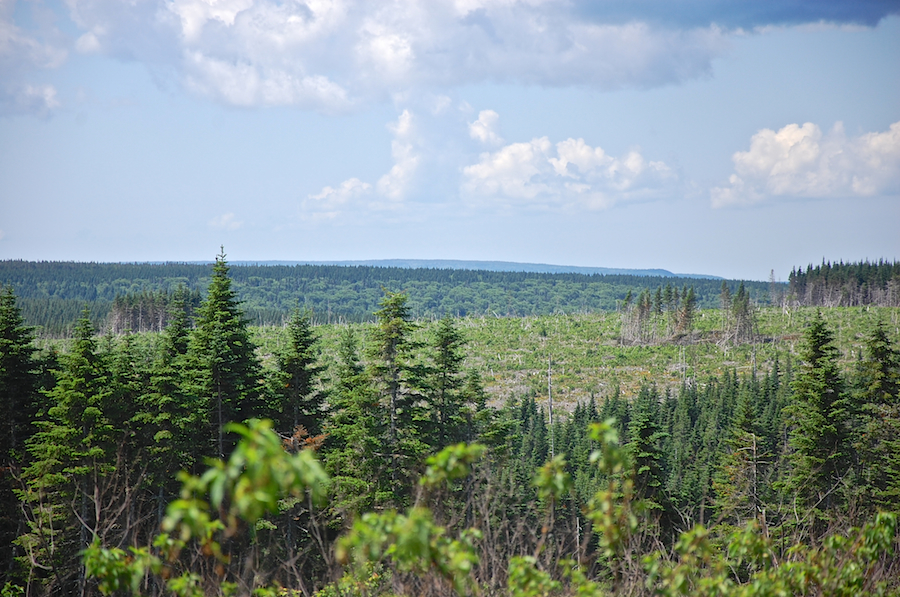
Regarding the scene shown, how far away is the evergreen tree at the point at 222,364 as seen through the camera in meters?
19.7

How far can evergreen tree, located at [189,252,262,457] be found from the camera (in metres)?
19.7

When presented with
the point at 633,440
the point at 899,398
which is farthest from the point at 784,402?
the point at 633,440

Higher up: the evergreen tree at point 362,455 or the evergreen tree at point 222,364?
the evergreen tree at point 222,364

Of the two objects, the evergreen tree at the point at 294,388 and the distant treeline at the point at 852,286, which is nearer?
the evergreen tree at the point at 294,388

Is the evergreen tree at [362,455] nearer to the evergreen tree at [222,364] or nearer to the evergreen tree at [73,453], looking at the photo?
the evergreen tree at [222,364]

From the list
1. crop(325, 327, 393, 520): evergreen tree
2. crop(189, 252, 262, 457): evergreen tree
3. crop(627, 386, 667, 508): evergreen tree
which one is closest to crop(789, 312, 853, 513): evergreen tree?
crop(627, 386, 667, 508): evergreen tree

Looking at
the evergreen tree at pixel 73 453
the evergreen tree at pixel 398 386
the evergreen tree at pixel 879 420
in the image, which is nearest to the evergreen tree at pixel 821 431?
the evergreen tree at pixel 879 420

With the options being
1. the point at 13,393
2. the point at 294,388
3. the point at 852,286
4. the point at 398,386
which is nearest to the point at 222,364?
the point at 294,388

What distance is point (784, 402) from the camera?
54.4m

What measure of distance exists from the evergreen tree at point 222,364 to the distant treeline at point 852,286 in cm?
14007

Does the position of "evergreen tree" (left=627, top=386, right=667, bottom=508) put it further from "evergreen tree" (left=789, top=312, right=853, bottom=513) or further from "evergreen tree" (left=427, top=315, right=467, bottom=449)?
"evergreen tree" (left=427, top=315, right=467, bottom=449)

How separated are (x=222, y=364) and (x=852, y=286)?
151m

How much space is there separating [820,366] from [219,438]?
22412 mm

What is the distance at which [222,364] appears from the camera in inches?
795
